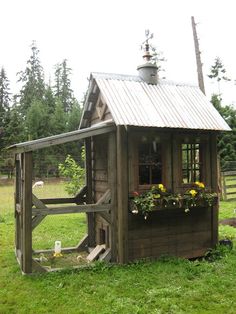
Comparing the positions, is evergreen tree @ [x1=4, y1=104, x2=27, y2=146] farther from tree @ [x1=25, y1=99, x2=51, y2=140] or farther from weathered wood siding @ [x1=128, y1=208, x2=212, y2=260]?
weathered wood siding @ [x1=128, y1=208, x2=212, y2=260]

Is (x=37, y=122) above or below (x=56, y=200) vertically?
above

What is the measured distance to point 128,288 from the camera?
613cm

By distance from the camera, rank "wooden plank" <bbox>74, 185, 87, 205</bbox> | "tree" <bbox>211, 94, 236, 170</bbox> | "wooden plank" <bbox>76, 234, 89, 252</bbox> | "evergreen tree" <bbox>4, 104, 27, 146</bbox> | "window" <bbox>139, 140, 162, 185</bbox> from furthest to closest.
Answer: "evergreen tree" <bbox>4, 104, 27, 146</bbox>
"tree" <bbox>211, 94, 236, 170</bbox>
"wooden plank" <bbox>74, 185, 87, 205</bbox>
"wooden plank" <bbox>76, 234, 89, 252</bbox>
"window" <bbox>139, 140, 162, 185</bbox>

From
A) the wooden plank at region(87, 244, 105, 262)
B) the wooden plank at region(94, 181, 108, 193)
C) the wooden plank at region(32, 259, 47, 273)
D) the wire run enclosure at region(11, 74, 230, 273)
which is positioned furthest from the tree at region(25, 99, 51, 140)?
the wooden plank at region(32, 259, 47, 273)

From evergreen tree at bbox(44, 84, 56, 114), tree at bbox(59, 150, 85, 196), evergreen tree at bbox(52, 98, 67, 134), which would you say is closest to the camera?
tree at bbox(59, 150, 85, 196)

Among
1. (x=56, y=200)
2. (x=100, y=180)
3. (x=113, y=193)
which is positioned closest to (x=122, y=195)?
(x=113, y=193)

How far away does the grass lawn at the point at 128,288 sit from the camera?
545 centimetres

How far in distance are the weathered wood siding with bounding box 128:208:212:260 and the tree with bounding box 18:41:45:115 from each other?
119 ft

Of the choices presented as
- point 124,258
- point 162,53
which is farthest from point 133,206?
point 162,53

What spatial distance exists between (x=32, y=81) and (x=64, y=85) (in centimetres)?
411

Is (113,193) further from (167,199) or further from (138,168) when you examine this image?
(167,199)

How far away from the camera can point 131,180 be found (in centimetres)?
734

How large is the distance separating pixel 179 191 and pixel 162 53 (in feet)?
67.2

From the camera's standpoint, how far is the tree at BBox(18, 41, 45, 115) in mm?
42541
